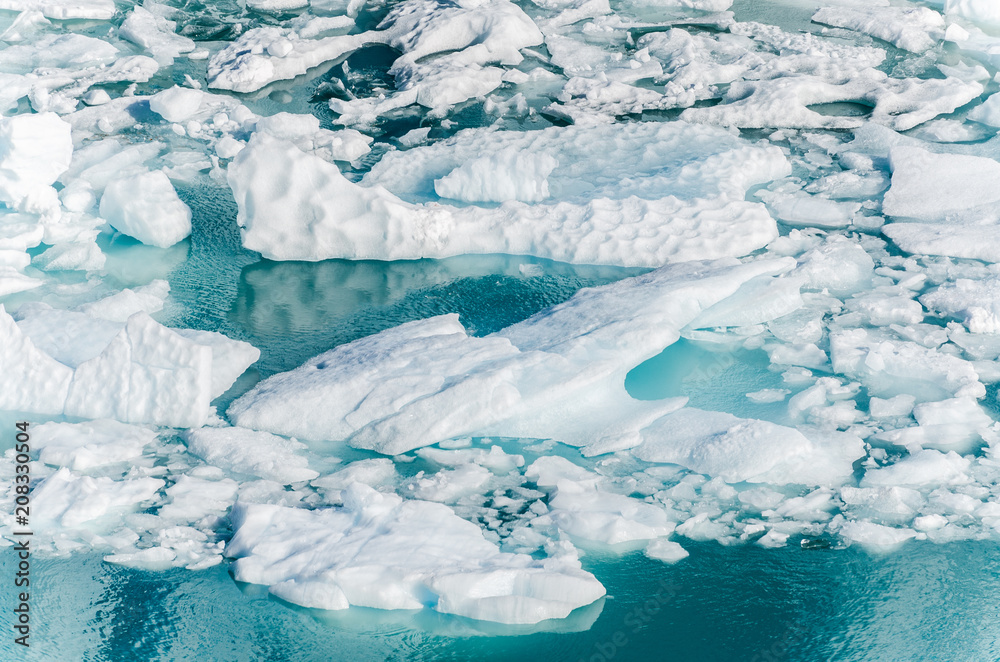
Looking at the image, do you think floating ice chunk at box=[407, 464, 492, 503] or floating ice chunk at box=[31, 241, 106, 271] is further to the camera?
floating ice chunk at box=[31, 241, 106, 271]

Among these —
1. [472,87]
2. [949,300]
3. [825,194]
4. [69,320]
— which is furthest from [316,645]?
[472,87]

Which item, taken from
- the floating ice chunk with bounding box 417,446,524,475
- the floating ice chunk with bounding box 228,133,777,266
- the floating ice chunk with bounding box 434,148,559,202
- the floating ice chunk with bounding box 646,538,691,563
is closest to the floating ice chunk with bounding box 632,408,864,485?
the floating ice chunk with bounding box 646,538,691,563

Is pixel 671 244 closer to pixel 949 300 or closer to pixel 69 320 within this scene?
pixel 949 300

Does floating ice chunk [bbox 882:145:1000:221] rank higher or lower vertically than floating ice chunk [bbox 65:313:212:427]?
higher

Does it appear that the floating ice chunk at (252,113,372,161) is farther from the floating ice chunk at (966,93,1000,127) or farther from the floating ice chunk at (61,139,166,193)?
the floating ice chunk at (966,93,1000,127)

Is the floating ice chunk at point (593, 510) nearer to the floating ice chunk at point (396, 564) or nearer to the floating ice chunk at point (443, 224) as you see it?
the floating ice chunk at point (396, 564)

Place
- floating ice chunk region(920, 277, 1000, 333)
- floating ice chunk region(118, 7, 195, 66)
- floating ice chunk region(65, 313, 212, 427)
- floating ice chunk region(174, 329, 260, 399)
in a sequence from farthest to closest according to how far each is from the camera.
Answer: floating ice chunk region(118, 7, 195, 66) < floating ice chunk region(920, 277, 1000, 333) < floating ice chunk region(174, 329, 260, 399) < floating ice chunk region(65, 313, 212, 427)
